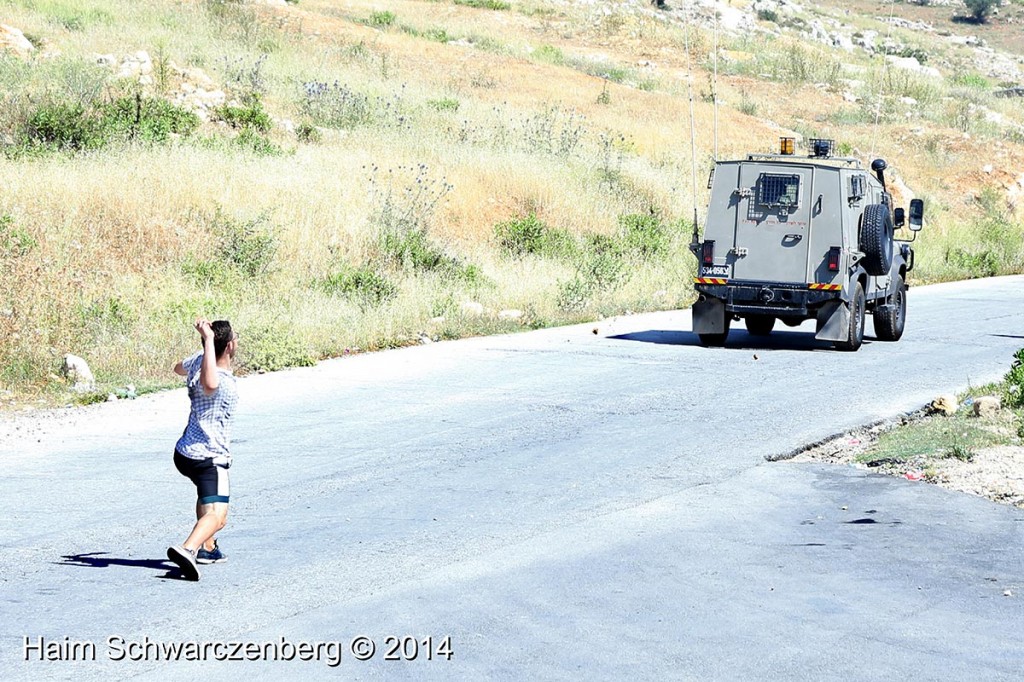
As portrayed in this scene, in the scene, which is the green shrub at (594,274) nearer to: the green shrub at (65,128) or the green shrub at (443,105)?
the green shrub at (65,128)

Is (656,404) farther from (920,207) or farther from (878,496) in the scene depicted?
(920,207)

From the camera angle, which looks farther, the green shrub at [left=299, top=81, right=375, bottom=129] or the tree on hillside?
the tree on hillside

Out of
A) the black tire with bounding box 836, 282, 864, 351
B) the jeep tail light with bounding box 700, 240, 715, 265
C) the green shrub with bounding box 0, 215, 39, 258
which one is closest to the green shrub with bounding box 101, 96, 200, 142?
the green shrub with bounding box 0, 215, 39, 258

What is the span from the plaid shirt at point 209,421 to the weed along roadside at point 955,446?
5.03 meters

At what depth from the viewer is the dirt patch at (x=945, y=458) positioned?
9258 mm

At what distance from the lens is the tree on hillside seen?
119 m

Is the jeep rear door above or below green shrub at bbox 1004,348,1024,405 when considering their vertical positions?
above

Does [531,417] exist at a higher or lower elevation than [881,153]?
lower

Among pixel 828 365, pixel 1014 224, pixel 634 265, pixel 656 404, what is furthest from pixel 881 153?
pixel 656 404

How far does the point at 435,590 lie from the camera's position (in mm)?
6812

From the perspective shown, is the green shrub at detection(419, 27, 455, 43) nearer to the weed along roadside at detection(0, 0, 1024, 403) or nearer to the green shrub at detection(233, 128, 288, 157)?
the weed along roadside at detection(0, 0, 1024, 403)

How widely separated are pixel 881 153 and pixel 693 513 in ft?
127

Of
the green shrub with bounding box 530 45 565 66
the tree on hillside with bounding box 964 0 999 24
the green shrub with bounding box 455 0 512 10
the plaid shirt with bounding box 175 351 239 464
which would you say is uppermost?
the tree on hillside with bounding box 964 0 999 24

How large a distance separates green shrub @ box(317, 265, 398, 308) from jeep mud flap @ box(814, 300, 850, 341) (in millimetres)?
5937
